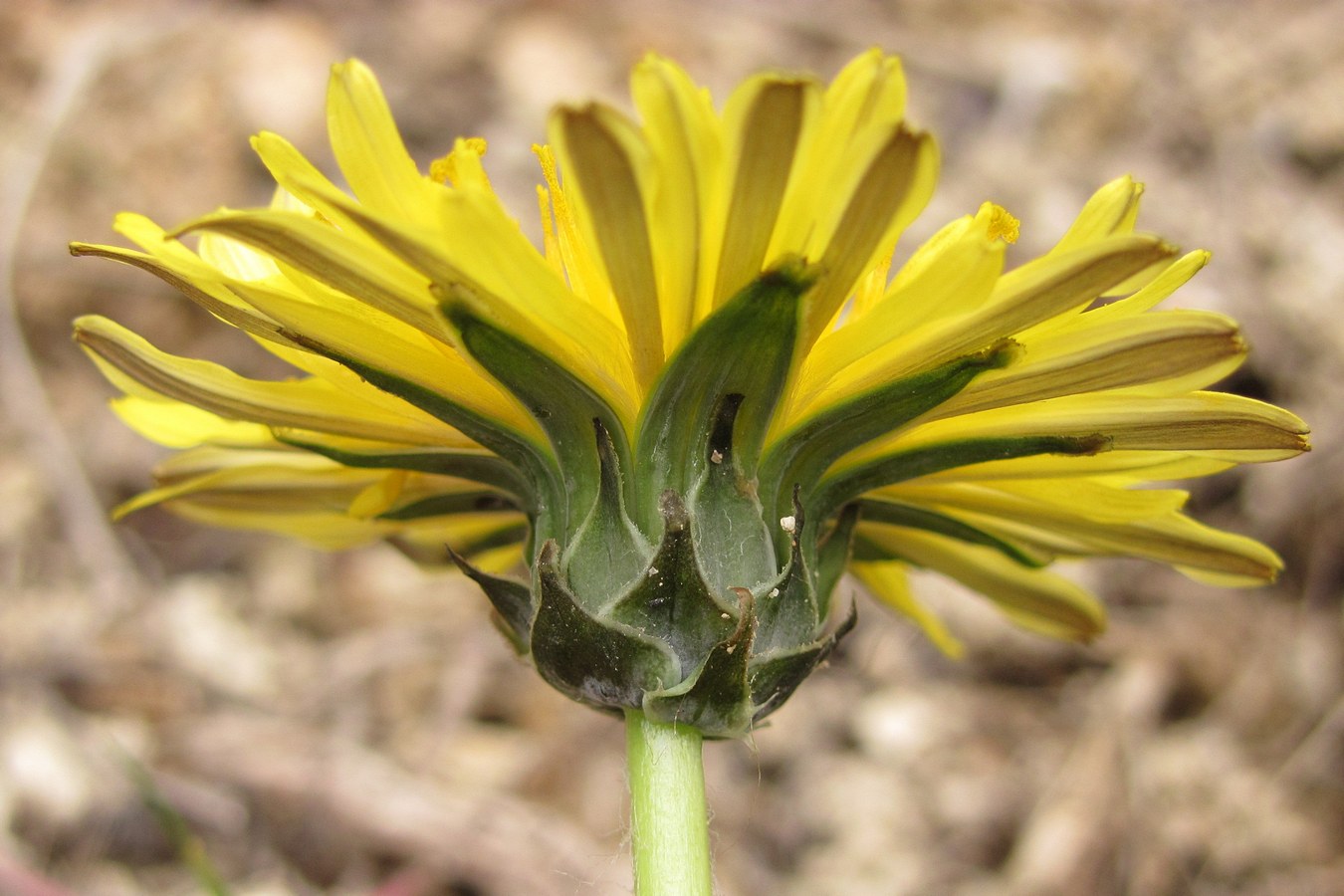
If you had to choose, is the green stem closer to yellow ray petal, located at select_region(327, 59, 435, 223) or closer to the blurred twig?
yellow ray petal, located at select_region(327, 59, 435, 223)

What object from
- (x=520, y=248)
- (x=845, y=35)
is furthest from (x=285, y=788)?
(x=845, y=35)

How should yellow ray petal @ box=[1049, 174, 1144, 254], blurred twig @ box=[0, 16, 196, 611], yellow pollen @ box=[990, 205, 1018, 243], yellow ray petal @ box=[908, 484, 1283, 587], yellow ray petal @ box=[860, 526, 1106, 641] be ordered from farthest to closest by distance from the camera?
blurred twig @ box=[0, 16, 196, 611]
yellow ray petal @ box=[860, 526, 1106, 641]
yellow ray petal @ box=[908, 484, 1283, 587]
yellow pollen @ box=[990, 205, 1018, 243]
yellow ray petal @ box=[1049, 174, 1144, 254]

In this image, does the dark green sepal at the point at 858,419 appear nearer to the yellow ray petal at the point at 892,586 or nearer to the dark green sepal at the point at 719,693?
the dark green sepal at the point at 719,693

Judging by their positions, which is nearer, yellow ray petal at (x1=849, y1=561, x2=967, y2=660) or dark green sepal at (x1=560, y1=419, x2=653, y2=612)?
dark green sepal at (x1=560, y1=419, x2=653, y2=612)

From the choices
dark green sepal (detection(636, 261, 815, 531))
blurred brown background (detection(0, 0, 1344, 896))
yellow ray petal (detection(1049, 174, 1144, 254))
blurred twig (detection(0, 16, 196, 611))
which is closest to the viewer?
dark green sepal (detection(636, 261, 815, 531))

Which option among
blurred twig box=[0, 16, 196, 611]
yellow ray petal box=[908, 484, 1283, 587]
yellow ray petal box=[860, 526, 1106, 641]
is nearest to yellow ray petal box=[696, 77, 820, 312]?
yellow ray petal box=[908, 484, 1283, 587]

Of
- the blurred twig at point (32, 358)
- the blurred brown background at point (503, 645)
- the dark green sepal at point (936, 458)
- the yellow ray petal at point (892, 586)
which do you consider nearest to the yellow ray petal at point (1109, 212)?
the dark green sepal at point (936, 458)

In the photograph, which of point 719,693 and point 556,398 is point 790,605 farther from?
point 556,398

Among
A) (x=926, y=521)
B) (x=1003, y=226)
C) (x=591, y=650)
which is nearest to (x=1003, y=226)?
(x=1003, y=226)
